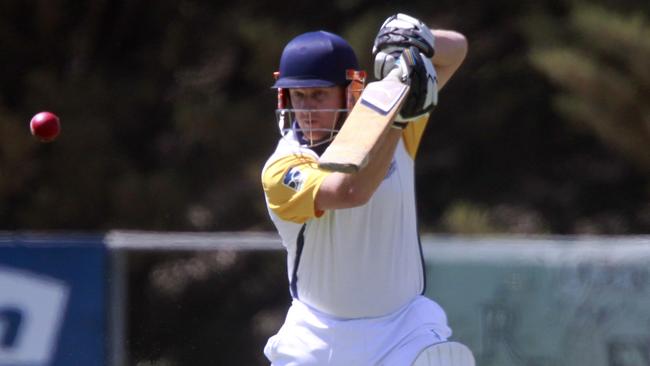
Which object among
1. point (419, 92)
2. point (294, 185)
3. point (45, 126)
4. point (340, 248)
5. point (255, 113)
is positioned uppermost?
point (419, 92)

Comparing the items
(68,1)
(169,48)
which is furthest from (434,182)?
Result: (68,1)

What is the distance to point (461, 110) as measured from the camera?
999 cm

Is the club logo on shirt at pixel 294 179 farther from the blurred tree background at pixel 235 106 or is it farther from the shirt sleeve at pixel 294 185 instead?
the blurred tree background at pixel 235 106

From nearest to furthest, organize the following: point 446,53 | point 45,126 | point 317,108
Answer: point 317,108 → point 446,53 → point 45,126

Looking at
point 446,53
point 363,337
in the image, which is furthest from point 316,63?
point 363,337

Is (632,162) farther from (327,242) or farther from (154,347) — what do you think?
(327,242)

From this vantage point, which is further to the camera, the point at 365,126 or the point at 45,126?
the point at 45,126

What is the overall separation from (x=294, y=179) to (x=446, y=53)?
28.1 inches

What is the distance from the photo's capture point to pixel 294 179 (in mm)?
3832

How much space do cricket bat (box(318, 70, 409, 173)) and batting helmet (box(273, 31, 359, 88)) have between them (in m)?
0.46

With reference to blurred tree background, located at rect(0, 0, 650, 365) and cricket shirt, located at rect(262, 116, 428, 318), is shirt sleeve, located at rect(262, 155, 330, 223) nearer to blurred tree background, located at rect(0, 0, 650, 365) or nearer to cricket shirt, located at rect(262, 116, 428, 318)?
cricket shirt, located at rect(262, 116, 428, 318)

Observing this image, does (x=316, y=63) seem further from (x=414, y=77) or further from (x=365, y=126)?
(x=365, y=126)

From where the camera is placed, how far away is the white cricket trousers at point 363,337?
3.86 m

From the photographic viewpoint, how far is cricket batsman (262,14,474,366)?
384 centimetres
